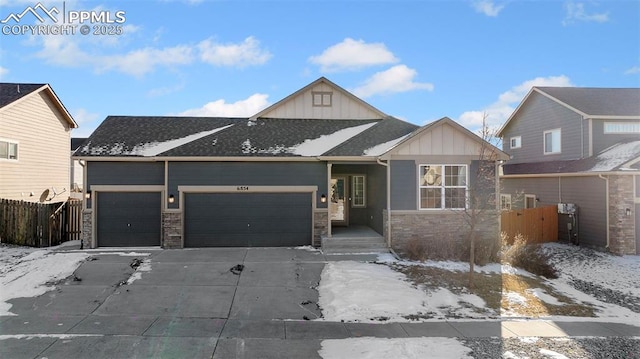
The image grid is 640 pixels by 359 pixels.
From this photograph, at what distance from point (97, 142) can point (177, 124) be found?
3.28 m

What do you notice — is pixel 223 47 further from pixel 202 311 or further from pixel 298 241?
pixel 202 311

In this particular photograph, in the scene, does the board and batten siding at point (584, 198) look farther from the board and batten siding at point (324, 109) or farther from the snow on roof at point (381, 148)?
the board and batten siding at point (324, 109)

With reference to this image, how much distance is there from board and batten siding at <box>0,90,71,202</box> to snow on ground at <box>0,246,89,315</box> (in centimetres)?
593

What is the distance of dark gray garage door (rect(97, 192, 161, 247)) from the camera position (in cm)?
1317

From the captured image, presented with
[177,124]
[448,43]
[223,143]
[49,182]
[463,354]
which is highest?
[448,43]

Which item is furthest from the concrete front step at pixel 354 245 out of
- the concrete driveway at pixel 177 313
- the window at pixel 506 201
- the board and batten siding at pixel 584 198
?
the window at pixel 506 201

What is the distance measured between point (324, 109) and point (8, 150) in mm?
14594

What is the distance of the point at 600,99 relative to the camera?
61.6ft

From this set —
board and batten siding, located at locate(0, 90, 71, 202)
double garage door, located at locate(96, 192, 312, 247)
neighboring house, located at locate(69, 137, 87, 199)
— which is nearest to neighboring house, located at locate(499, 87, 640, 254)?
double garage door, located at locate(96, 192, 312, 247)

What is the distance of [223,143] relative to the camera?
14062 millimetres

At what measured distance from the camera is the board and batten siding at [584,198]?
14578 millimetres

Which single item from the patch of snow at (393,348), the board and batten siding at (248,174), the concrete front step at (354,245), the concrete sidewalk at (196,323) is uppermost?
the board and batten siding at (248,174)

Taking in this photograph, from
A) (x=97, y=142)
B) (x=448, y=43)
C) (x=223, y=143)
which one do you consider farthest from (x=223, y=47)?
(x=448, y=43)

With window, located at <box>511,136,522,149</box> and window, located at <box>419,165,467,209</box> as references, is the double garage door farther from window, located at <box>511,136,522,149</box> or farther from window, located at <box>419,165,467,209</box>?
window, located at <box>511,136,522,149</box>
